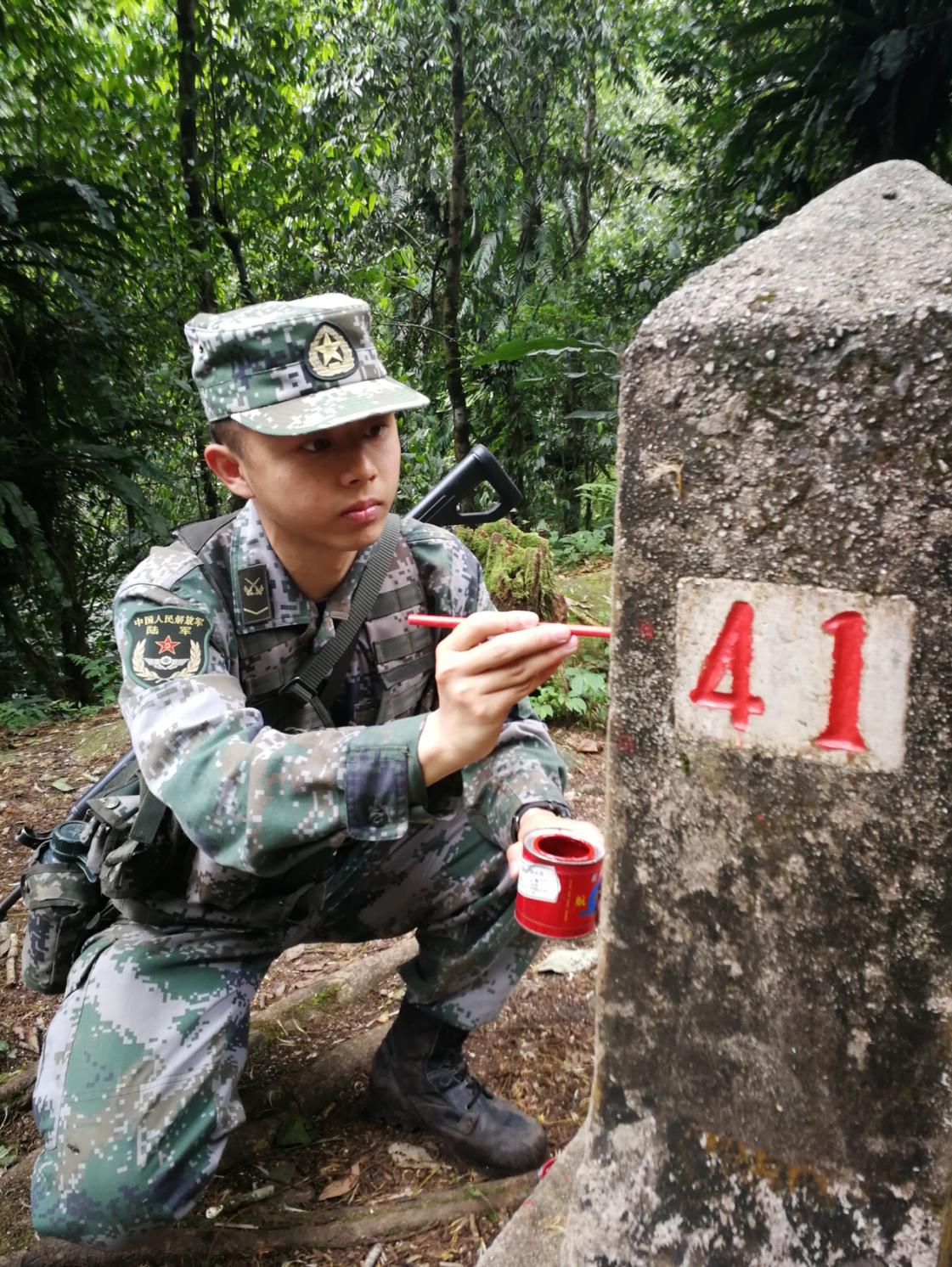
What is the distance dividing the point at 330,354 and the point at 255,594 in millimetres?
489

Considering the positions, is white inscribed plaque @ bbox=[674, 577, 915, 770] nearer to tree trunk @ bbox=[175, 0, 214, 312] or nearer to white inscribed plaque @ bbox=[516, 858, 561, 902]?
white inscribed plaque @ bbox=[516, 858, 561, 902]

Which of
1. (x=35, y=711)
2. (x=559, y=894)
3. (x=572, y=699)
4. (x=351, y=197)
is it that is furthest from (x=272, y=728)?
(x=351, y=197)

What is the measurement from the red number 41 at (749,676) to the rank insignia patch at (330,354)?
3.06 feet

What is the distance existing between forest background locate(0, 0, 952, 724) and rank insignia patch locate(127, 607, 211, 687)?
2.99 meters

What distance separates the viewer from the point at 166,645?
151 cm

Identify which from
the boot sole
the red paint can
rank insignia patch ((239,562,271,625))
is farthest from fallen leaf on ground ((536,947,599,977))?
rank insignia patch ((239,562,271,625))

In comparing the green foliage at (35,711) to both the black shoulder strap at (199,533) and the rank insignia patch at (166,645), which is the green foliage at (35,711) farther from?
the rank insignia patch at (166,645)

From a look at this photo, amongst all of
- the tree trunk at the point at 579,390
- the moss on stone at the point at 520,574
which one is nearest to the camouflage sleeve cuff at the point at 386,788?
Answer: the moss on stone at the point at 520,574

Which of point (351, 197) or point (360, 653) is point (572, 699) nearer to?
point (360, 653)

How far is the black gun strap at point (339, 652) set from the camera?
1758 millimetres

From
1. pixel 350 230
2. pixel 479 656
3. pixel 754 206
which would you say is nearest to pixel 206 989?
pixel 479 656

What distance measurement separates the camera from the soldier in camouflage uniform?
1283 mm

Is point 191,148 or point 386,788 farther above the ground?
point 191,148

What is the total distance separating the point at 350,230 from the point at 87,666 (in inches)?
158
